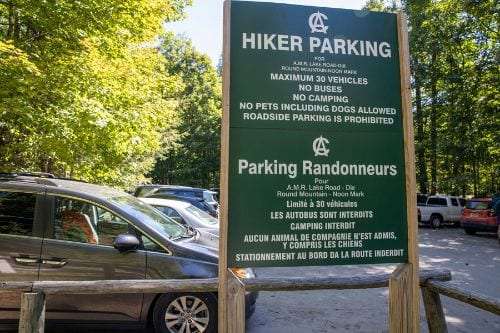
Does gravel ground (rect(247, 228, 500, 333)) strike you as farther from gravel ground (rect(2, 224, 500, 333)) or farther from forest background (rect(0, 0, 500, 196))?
forest background (rect(0, 0, 500, 196))

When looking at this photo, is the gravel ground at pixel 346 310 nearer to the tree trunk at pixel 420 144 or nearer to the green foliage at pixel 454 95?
the green foliage at pixel 454 95

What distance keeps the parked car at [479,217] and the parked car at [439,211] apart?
4.21m

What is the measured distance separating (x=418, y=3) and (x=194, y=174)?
27.1 meters

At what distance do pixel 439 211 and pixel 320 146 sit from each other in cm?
2306

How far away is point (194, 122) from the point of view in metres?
47.7

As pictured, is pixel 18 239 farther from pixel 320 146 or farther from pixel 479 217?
pixel 479 217

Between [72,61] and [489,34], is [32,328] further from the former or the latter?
[489,34]

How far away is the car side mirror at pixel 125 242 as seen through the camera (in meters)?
5.09

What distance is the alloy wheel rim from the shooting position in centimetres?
513

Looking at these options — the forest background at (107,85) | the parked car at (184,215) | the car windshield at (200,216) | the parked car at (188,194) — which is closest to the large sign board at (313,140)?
the forest background at (107,85)

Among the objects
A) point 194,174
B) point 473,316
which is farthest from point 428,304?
point 194,174

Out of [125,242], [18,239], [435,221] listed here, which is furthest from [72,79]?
[435,221]

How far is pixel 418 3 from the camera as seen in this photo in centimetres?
3033

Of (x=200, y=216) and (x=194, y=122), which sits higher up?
(x=194, y=122)
